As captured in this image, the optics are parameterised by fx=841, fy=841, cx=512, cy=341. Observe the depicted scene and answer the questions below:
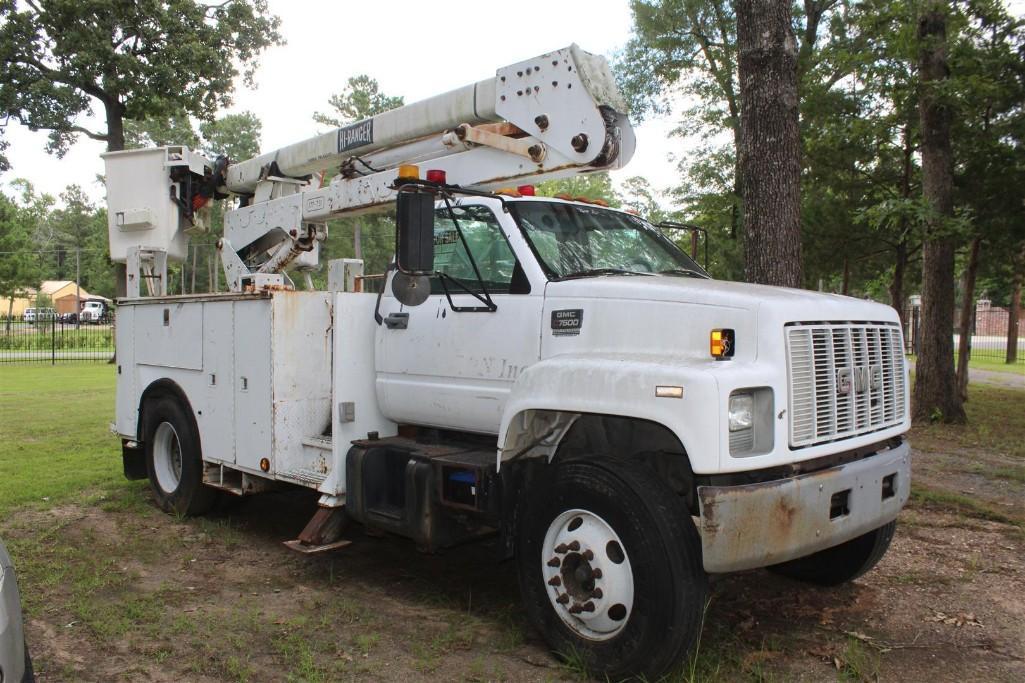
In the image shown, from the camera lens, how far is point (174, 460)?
7094 millimetres

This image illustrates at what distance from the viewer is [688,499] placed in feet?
13.2

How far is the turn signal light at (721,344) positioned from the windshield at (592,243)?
3.33 feet

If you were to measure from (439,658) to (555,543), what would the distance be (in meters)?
0.82

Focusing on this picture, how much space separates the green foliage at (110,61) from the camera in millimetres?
23438

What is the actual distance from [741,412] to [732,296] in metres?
0.58

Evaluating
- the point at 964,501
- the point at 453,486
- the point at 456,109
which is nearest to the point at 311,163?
the point at 456,109

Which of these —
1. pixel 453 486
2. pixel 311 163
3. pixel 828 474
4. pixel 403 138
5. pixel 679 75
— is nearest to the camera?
pixel 828 474

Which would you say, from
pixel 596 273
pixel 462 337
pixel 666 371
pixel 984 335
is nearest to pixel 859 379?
pixel 666 371

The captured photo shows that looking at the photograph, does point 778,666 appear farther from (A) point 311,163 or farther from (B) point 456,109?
(A) point 311,163

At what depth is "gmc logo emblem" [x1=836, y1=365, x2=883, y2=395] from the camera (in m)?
4.03

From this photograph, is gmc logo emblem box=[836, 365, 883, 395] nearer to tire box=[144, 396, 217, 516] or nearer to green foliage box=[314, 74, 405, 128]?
tire box=[144, 396, 217, 516]

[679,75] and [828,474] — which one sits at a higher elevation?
[679,75]

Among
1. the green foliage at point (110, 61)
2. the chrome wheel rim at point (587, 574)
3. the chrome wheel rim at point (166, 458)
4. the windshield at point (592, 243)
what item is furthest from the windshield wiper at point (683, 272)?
the green foliage at point (110, 61)

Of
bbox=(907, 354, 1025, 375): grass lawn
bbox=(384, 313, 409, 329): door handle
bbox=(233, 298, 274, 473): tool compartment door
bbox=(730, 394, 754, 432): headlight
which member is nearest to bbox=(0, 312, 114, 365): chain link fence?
bbox=(233, 298, 274, 473): tool compartment door
